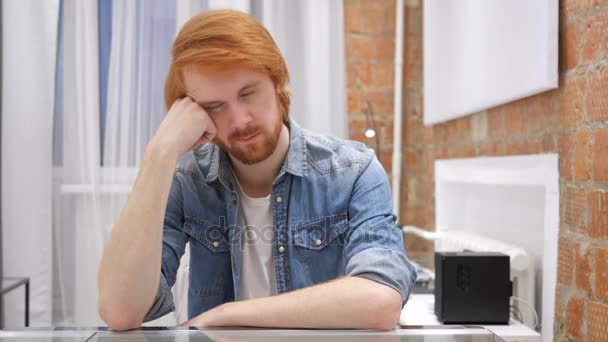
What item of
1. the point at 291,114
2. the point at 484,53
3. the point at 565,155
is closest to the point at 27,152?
the point at 291,114

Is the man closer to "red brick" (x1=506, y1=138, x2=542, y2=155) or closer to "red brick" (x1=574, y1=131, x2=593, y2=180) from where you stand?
"red brick" (x1=574, y1=131, x2=593, y2=180)

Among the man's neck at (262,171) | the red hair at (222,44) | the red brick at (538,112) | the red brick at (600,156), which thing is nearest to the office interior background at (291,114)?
the red brick at (538,112)

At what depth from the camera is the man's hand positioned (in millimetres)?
1134

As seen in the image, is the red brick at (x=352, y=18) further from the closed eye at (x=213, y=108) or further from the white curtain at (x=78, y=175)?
the closed eye at (x=213, y=108)

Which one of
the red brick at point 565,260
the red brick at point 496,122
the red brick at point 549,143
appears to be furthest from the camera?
the red brick at point 496,122

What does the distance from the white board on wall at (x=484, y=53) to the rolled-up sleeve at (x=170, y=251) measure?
1.04 m

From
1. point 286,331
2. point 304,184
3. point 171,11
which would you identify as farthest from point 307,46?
point 286,331

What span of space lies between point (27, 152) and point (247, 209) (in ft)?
5.75

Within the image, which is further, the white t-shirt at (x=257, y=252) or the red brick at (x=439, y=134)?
the red brick at (x=439, y=134)

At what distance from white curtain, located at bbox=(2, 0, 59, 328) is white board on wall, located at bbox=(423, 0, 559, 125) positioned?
175 centimetres

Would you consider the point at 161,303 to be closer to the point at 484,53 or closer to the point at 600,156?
the point at 600,156

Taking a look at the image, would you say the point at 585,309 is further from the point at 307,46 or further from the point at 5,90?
the point at 5,90

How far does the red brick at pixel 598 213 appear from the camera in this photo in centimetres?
136

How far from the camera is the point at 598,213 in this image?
139 centimetres
